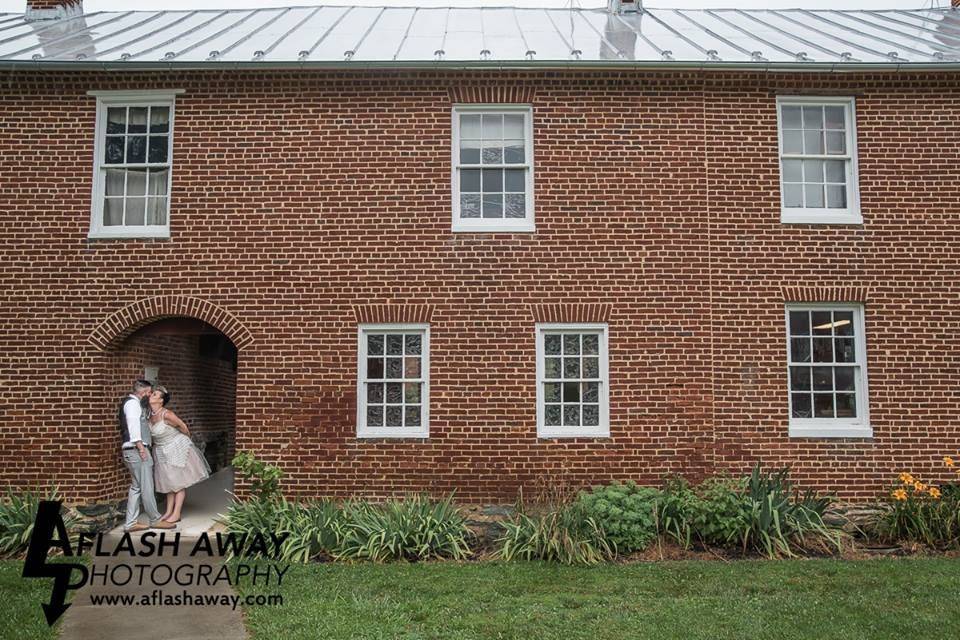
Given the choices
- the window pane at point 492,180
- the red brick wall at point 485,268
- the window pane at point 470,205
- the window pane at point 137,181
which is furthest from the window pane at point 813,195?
the window pane at point 137,181

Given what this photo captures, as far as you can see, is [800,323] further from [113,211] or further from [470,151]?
[113,211]

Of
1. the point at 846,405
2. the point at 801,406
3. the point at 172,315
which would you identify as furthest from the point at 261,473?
the point at 846,405

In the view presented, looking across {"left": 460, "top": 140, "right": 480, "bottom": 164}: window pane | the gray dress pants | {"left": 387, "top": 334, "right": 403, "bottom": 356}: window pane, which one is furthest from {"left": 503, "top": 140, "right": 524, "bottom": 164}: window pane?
the gray dress pants

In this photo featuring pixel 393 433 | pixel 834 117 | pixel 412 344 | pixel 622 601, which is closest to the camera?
pixel 622 601

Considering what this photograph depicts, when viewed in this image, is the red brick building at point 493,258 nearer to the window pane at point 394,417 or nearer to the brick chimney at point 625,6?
the window pane at point 394,417

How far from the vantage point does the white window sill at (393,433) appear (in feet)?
33.6

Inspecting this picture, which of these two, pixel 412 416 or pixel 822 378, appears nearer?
pixel 412 416

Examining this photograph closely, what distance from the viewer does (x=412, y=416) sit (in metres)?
10.4

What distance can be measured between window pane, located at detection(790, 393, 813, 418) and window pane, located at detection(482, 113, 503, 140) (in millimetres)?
5464

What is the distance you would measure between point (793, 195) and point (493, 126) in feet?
14.4

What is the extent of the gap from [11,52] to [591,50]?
8.36 m

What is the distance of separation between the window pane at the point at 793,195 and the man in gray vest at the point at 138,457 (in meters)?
9.14

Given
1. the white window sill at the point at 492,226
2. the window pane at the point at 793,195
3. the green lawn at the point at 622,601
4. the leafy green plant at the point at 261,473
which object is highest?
the window pane at the point at 793,195

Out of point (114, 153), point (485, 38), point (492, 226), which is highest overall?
point (485, 38)
